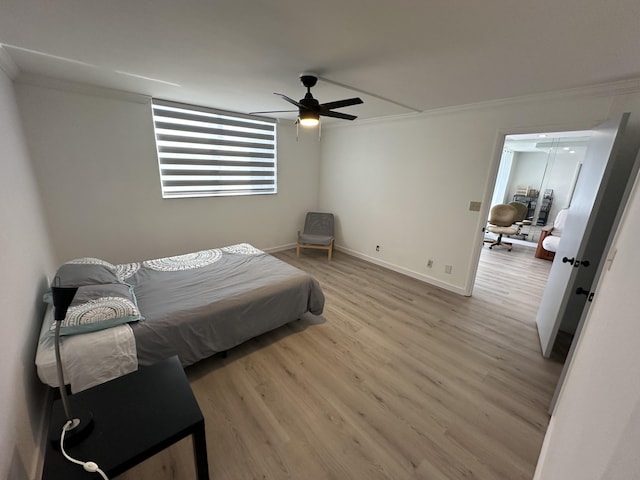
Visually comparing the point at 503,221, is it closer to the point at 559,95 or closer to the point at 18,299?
the point at 559,95

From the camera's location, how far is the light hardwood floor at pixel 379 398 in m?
1.43

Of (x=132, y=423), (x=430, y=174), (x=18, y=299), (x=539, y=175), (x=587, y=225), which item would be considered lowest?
(x=132, y=423)

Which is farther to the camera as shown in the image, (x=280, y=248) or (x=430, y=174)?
(x=280, y=248)

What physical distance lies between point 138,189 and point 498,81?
4.21m

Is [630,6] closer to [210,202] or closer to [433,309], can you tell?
[433,309]

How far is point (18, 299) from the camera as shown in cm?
144

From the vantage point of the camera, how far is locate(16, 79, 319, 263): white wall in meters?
2.69

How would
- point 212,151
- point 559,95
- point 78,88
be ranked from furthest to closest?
1. point 212,151
2. point 78,88
3. point 559,95

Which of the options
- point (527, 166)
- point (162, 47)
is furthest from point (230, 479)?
point (527, 166)

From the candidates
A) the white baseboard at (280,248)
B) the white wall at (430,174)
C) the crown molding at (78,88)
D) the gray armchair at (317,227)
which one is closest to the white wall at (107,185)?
the crown molding at (78,88)

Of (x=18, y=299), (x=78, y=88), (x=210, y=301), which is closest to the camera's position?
(x=18, y=299)

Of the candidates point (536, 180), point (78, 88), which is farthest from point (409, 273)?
point (536, 180)

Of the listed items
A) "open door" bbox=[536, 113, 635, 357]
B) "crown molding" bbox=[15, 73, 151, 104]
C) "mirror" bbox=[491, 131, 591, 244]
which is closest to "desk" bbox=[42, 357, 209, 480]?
"open door" bbox=[536, 113, 635, 357]

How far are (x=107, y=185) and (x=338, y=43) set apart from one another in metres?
3.16
